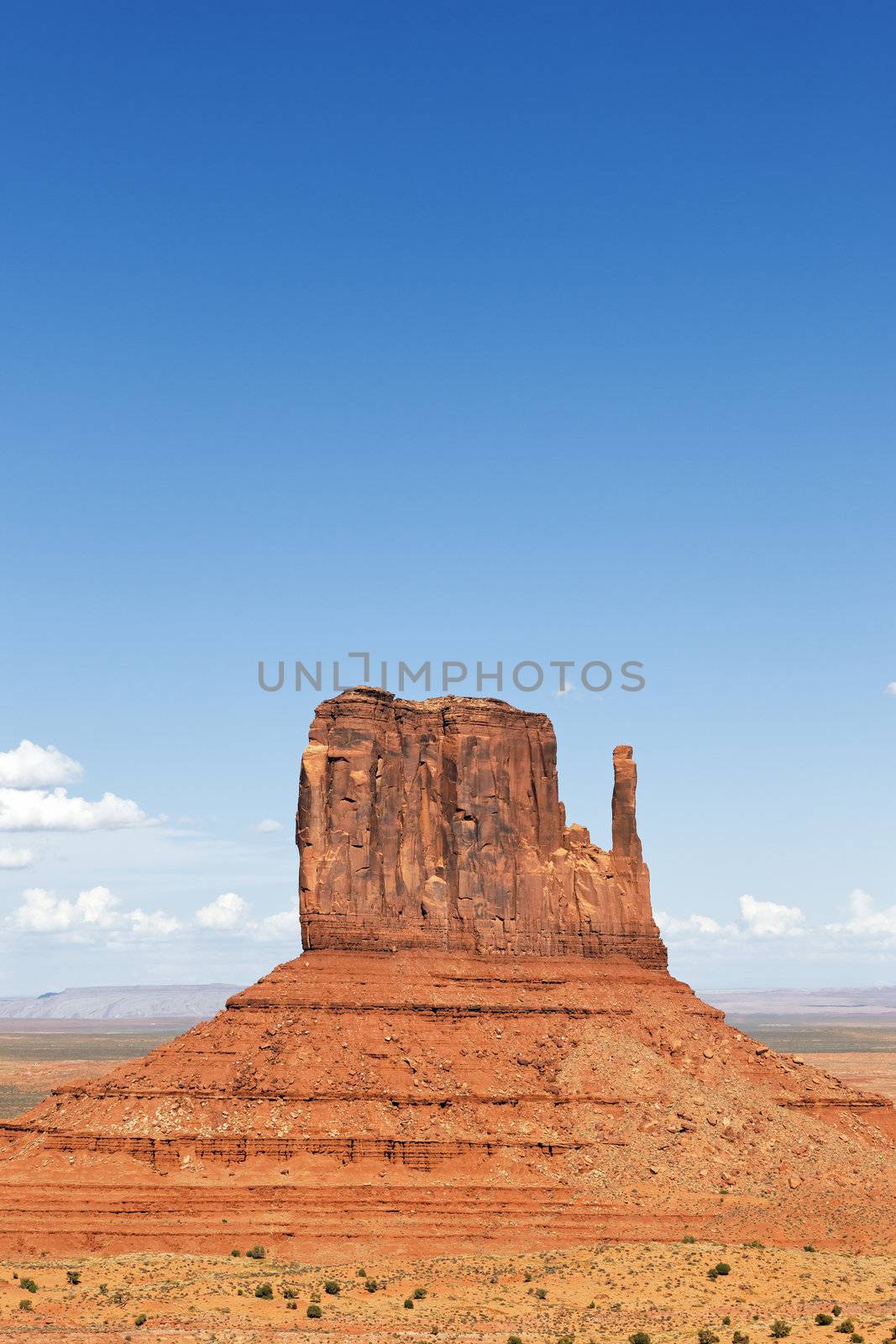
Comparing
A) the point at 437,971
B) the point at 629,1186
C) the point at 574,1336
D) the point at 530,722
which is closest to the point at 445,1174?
the point at 629,1186

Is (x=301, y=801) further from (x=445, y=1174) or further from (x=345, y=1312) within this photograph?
(x=345, y=1312)

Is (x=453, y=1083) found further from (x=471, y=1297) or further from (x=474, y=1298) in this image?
(x=474, y=1298)

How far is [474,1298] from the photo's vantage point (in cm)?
7088

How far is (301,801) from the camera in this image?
100 metres

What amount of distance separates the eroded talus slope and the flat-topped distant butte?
0.13m

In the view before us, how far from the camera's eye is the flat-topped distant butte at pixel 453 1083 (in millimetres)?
82250

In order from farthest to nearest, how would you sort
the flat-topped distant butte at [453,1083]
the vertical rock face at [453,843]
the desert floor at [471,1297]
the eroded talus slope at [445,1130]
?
the vertical rock face at [453,843] < the flat-topped distant butte at [453,1083] < the eroded talus slope at [445,1130] < the desert floor at [471,1297]

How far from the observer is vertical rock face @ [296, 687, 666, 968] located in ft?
326

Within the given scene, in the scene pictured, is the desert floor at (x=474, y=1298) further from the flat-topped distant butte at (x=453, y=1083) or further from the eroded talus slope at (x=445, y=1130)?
the flat-topped distant butte at (x=453, y=1083)

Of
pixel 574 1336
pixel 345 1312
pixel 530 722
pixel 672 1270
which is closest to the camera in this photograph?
pixel 574 1336

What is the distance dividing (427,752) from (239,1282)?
3695 cm

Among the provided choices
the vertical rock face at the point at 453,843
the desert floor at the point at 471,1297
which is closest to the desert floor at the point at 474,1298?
the desert floor at the point at 471,1297

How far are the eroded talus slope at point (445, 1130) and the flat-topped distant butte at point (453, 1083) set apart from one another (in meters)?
0.13

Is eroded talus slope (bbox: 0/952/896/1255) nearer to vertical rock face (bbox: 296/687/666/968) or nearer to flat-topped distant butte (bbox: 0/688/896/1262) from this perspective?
flat-topped distant butte (bbox: 0/688/896/1262)
